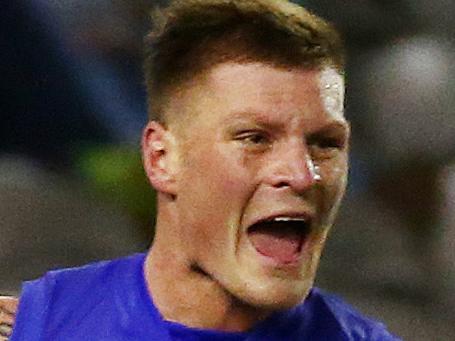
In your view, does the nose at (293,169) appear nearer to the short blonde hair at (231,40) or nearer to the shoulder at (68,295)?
the short blonde hair at (231,40)

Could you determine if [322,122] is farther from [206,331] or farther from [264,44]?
[206,331]

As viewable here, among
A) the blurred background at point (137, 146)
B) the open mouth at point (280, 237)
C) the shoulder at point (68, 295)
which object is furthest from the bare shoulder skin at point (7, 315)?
the blurred background at point (137, 146)

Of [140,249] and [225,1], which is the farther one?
[140,249]

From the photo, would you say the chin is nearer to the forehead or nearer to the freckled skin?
the freckled skin

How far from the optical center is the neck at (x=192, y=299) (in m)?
0.75

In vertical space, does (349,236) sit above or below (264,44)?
below

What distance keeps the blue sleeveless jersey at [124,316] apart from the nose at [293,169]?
13 cm

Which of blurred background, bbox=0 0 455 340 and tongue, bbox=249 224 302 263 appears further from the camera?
blurred background, bbox=0 0 455 340

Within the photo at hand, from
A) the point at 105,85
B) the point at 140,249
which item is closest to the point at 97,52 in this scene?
the point at 105,85

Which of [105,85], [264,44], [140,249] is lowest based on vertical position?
[140,249]

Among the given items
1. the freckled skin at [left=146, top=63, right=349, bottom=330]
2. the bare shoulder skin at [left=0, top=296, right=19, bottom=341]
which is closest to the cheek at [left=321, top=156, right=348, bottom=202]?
the freckled skin at [left=146, top=63, right=349, bottom=330]

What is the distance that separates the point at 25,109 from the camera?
1.23m

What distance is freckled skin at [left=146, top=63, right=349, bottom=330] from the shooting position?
693 millimetres

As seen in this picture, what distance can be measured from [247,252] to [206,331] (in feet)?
0.27
